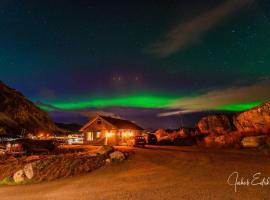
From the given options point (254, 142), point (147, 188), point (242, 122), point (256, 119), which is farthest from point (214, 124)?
point (147, 188)

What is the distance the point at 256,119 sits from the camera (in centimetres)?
3875

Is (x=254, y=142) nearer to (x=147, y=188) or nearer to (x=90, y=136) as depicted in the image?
(x=147, y=188)

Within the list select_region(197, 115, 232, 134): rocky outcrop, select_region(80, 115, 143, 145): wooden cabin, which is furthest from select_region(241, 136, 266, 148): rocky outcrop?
select_region(80, 115, 143, 145): wooden cabin

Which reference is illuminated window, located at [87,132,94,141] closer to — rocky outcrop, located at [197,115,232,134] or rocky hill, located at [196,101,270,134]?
rocky outcrop, located at [197,115,232,134]

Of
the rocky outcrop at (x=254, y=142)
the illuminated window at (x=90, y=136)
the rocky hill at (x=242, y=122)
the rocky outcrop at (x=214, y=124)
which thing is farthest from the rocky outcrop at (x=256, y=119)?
the illuminated window at (x=90, y=136)

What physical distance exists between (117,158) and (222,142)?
21.1m

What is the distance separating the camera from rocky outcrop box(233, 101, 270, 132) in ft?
120

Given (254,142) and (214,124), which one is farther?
(214,124)

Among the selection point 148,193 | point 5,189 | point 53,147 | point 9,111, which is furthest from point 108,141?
point 9,111

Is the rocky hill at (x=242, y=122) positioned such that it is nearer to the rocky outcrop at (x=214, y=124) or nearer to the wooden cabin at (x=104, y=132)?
the rocky outcrop at (x=214, y=124)

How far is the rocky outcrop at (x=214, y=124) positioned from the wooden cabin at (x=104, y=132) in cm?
1691

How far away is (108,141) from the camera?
40281 millimetres

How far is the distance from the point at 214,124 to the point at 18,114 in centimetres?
8615

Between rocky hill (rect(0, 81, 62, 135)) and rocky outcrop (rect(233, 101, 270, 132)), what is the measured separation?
72884 mm
